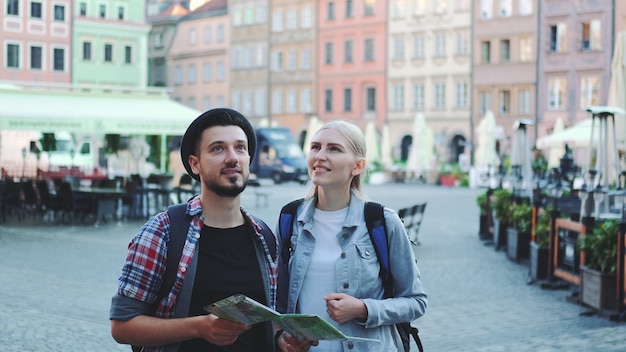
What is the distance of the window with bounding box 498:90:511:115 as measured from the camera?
2299 inches

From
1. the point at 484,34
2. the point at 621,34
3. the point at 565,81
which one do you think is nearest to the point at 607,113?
the point at 621,34

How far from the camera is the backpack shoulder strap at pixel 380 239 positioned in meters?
3.70

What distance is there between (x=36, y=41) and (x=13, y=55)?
5.80ft

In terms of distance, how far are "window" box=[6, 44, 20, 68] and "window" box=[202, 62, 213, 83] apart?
758 inches

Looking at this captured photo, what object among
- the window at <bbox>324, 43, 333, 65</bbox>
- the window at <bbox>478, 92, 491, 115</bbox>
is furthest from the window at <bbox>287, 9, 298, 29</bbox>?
the window at <bbox>478, 92, 491, 115</bbox>

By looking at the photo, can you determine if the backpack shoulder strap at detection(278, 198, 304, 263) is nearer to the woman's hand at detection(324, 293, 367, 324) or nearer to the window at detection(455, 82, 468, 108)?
the woman's hand at detection(324, 293, 367, 324)

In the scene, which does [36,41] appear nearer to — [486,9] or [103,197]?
[486,9]

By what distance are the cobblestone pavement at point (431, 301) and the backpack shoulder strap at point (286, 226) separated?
0.59 metres

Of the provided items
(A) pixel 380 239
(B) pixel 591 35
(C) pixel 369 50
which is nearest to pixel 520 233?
(A) pixel 380 239

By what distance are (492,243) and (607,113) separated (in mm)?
3353

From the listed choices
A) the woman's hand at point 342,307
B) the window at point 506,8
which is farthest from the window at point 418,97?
the woman's hand at point 342,307

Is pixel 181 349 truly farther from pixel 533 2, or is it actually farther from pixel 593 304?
pixel 533 2

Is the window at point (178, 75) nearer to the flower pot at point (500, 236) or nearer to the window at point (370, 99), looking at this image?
the window at point (370, 99)

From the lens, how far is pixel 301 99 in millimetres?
71250
